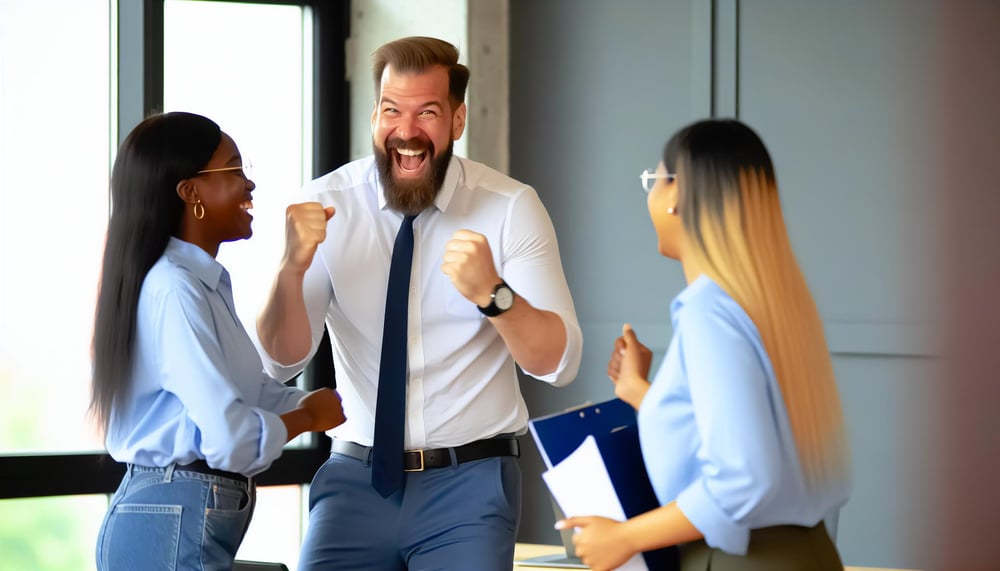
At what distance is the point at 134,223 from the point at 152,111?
1.79m

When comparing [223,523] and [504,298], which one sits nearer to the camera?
[223,523]

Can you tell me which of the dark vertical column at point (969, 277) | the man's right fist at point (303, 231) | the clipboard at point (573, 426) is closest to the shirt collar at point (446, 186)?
the man's right fist at point (303, 231)

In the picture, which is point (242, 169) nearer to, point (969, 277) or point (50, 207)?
point (50, 207)

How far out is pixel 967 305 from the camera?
3580 millimetres

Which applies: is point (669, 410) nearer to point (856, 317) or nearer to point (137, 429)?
point (137, 429)

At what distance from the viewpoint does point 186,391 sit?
72.5 inches

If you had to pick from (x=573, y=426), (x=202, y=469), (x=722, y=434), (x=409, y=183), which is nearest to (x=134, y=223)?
(x=202, y=469)

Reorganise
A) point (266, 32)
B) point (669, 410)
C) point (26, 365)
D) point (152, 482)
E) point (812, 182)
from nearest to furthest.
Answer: point (669, 410)
point (152, 482)
point (26, 365)
point (812, 182)
point (266, 32)

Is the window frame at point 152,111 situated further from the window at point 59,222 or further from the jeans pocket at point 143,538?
the jeans pocket at point 143,538

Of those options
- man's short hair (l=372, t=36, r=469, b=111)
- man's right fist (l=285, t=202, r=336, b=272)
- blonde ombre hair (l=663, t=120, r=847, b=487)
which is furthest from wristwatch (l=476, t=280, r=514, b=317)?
man's short hair (l=372, t=36, r=469, b=111)

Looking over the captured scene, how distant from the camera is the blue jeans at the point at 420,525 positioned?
86.0 inches

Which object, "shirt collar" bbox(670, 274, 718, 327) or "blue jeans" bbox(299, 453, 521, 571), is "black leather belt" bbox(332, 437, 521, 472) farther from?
"shirt collar" bbox(670, 274, 718, 327)

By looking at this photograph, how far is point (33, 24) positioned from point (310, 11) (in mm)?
972

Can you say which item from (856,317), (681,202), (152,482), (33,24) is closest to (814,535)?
(681,202)
